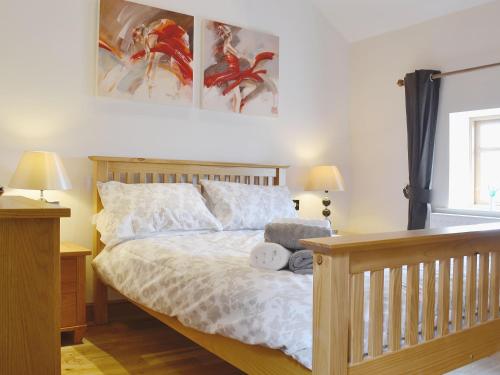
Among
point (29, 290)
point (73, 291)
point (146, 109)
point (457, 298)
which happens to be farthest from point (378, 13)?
point (29, 290)

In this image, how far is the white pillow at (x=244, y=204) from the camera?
3.38m

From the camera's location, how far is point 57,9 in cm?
317

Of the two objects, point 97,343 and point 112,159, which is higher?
point 112,159

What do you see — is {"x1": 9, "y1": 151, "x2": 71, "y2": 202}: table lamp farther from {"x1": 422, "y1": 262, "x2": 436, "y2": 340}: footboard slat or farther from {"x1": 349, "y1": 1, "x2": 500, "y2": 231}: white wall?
{"x1": 349, "y1": 1, "x2": 500, "y2": 231}: white wall

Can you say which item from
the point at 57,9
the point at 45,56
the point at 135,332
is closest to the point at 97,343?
the point at 135,332

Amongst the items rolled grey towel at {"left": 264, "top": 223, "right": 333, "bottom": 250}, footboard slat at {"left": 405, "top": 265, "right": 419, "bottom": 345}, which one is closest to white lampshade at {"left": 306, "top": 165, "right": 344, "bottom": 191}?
rolled grey towel at {"left": 264, "top": 223, "right": 333, "bottom": 250}

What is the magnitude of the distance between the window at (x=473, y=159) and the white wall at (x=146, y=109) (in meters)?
1.06

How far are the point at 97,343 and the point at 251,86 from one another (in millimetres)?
2228

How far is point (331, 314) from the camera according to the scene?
4.50ft

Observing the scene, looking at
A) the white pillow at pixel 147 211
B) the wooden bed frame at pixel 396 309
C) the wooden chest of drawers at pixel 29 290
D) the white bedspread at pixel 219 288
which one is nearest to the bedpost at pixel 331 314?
the wooden bed frame at pixel 396 309

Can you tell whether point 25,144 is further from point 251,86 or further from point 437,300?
point 437,300

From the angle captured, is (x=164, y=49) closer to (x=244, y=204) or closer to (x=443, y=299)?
(x=244, y=204)

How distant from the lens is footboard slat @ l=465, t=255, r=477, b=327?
1.85 meters

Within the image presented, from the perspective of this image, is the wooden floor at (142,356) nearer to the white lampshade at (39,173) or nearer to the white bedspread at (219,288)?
the white bedspread at (219,288)
